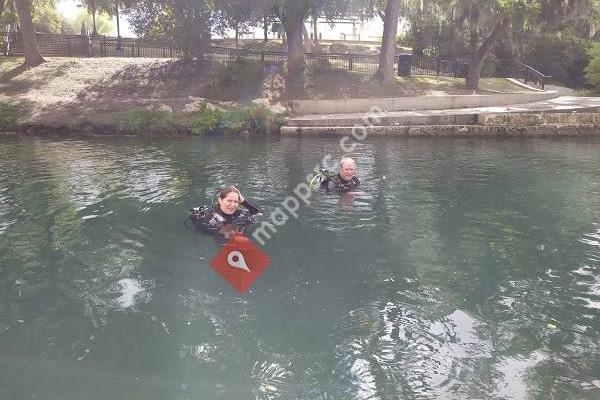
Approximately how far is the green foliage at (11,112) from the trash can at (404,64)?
1922 cm

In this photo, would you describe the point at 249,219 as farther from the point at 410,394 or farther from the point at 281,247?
the point at 410,394

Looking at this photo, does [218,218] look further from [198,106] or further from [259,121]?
[198,106]

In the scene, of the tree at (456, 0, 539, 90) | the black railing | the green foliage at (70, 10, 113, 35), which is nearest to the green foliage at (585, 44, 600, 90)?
the black railing

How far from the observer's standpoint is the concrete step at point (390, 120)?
74.1ft

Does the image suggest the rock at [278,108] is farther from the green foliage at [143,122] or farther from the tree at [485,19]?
the tree at [485,19]

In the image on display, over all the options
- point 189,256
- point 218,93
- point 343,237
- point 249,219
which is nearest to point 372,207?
point 343,237

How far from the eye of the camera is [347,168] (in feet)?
39.4

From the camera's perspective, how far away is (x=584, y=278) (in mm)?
7750

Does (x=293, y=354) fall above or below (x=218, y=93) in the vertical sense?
below

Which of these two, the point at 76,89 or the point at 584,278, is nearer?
the point at 584,278

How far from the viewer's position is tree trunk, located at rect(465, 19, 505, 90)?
89.9 feet

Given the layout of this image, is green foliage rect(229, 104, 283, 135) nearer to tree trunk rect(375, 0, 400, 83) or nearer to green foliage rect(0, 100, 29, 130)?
tree trunk rect(375, 0, 400, 83)

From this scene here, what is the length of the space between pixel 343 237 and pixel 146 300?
3.89m

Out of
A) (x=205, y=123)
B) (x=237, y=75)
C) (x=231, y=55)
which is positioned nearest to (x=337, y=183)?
(x=205, y=123)
